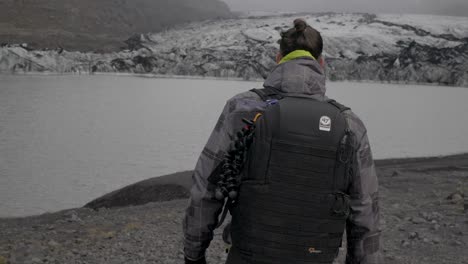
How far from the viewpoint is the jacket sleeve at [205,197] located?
5.52ft

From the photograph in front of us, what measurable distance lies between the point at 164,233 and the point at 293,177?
359 centimetres

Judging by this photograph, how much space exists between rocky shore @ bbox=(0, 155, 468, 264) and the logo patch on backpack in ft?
9.56

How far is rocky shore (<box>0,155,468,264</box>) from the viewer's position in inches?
171

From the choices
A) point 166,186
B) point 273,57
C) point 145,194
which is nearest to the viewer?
point 145,194

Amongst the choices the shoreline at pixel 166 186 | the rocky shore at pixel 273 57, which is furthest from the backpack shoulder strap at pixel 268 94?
the rocky shore at pixel 273 57

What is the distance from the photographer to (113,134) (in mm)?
16750

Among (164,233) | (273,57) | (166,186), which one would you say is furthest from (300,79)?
(273,57)

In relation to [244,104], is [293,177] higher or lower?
lower

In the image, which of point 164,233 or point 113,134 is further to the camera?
point 113,134

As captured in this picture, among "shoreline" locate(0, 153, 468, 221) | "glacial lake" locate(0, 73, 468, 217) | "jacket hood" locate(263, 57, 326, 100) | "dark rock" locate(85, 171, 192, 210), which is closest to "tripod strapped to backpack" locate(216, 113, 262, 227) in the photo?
"jacket hood" locate(263, 57, 326, 100)

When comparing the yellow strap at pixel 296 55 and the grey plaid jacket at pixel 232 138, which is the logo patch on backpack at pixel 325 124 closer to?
the grey plaid jacket at pixel 232 138

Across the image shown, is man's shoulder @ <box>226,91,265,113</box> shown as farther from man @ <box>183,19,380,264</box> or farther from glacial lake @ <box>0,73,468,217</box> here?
glacial lake @ <box>0,73,468,217</box>

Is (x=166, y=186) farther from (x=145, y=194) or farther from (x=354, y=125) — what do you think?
(x=354, y=125)

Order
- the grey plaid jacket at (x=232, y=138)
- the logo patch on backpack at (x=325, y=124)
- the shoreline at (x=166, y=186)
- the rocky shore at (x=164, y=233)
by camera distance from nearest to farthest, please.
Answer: the logo patch on backpack at (x=325, y=124)
the grey plaid jacket at (x=232, y=138)
the rocky shore at (x=164, y=233)
the shoreline at (x=166, y=186)
